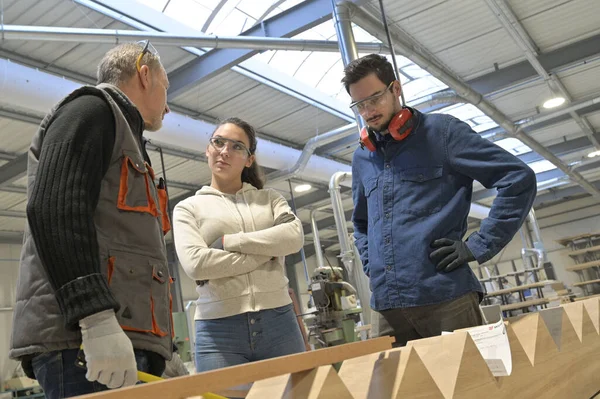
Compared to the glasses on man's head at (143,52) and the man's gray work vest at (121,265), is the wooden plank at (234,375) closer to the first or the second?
the man's gray work vest at (121,265)

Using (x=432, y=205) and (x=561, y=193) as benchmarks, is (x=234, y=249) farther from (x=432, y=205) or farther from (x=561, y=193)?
(x=561, y=193)

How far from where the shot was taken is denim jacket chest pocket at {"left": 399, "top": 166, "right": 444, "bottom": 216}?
1.62 metres

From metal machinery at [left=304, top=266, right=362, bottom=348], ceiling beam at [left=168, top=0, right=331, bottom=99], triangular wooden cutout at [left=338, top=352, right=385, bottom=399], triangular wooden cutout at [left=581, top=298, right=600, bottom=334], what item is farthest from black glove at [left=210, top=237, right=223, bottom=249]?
ceiling beam at [left=168, top=0, right=331, bottom=99]

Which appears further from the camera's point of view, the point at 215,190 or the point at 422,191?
the point at 215,190

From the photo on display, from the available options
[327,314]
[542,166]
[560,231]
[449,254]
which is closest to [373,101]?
[449,254]

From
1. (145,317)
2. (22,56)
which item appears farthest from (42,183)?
(22,56)

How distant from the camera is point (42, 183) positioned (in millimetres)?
1070

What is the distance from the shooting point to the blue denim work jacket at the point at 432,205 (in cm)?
156

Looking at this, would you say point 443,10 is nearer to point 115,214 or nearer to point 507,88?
point 507,88

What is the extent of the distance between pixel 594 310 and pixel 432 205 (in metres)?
0.64

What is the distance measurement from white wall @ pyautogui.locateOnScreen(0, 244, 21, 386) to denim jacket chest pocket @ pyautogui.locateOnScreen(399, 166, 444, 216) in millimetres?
10363

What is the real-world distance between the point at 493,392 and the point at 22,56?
519cm

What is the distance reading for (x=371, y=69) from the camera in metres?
1.77

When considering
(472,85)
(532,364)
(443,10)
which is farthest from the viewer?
(472,85)
